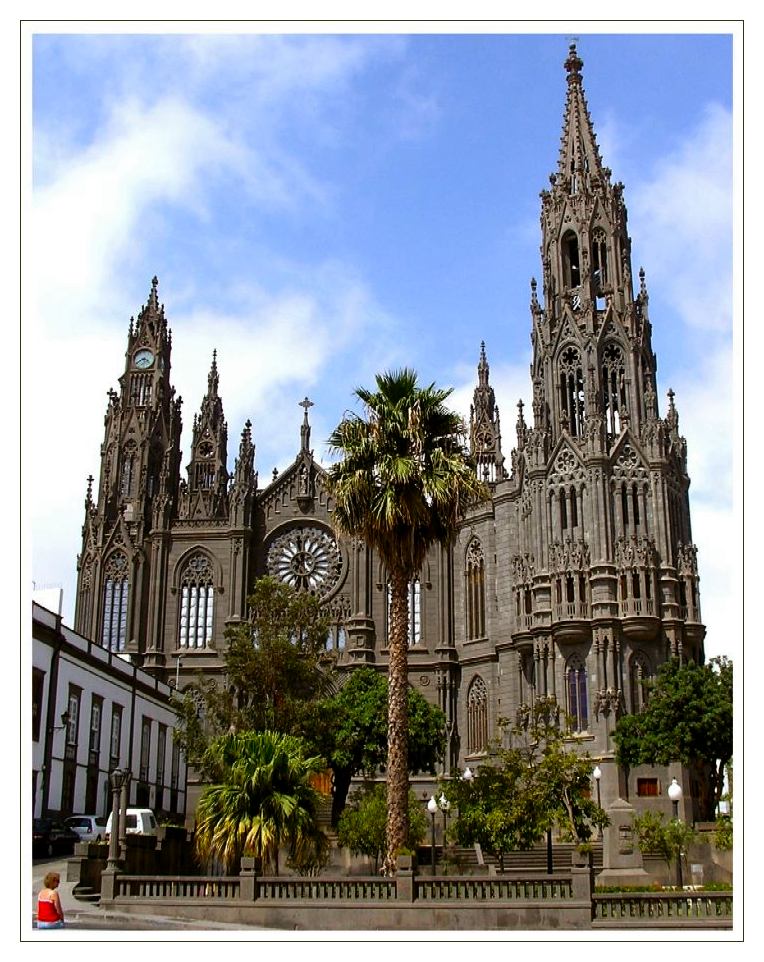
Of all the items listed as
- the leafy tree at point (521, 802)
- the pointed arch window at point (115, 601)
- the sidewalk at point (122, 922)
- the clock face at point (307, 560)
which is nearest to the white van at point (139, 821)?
the leafy tree at point (521, 802)

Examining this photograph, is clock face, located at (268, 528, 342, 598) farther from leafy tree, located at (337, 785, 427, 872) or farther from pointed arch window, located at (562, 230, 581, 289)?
leafy tree, located at (337, 785, 427, 872)

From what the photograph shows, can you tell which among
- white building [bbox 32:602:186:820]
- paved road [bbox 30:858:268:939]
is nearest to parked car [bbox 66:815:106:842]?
white building [bbox 32:602:186:820]

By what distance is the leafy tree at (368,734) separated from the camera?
203 ft

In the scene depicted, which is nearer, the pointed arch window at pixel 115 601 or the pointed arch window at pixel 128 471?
the pointed arch window at pixel 115 601

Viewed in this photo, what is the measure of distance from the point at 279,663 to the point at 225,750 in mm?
15256

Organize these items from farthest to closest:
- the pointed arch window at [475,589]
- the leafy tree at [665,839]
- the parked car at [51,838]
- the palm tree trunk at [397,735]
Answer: the pointed arch window at [475,589], the leafy tree at [665,839], the parked car at [51,838], the palm tree trunk at [397,735]

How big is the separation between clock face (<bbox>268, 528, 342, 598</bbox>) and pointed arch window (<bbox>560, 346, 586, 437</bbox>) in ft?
62.7

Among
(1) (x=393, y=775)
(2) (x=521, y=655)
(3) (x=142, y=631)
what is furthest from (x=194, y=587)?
(1) (x=393, y=775)

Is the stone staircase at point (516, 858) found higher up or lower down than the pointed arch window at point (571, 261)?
lower down

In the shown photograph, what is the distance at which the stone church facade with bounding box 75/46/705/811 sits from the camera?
2581 inches

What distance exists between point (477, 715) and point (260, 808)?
42.2m

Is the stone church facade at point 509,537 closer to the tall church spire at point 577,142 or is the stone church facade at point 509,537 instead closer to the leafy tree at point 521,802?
the tall church spire at point 577,142

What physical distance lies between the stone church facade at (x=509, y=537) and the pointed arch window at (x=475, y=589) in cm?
14
